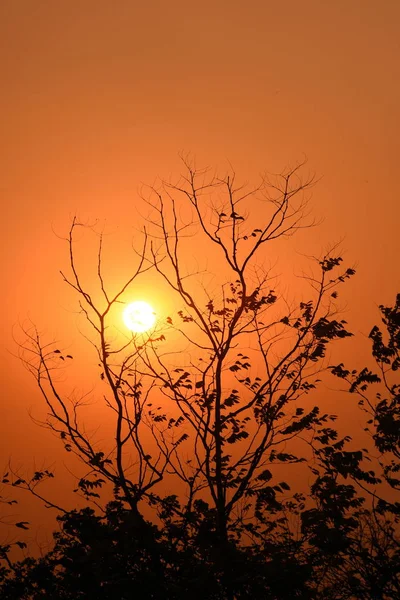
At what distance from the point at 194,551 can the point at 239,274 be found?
4.85 m

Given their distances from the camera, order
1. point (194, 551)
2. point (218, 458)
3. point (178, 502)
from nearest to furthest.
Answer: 1. point (194, 551)
2. point (218, 458)
3. point (178, 502)

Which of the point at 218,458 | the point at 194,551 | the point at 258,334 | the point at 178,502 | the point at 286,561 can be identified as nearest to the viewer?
the point at 286,561

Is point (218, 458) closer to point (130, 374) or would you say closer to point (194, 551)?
point (194, 551)

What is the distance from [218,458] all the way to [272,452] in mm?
1165

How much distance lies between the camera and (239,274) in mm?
11227

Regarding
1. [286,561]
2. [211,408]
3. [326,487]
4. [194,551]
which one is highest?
[211,408]

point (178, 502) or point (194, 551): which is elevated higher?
point (178, 502)

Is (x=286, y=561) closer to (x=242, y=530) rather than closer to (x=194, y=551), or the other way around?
(x=194, y=551)

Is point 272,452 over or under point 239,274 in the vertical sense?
under

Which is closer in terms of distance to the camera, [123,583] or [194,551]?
[123,583]

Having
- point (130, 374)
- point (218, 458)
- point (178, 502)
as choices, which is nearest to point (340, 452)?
point (218, 458)

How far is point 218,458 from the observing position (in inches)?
404

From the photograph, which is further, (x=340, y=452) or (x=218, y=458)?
(x=340, y=452)

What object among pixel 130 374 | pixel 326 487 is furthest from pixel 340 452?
pixel 130 374
